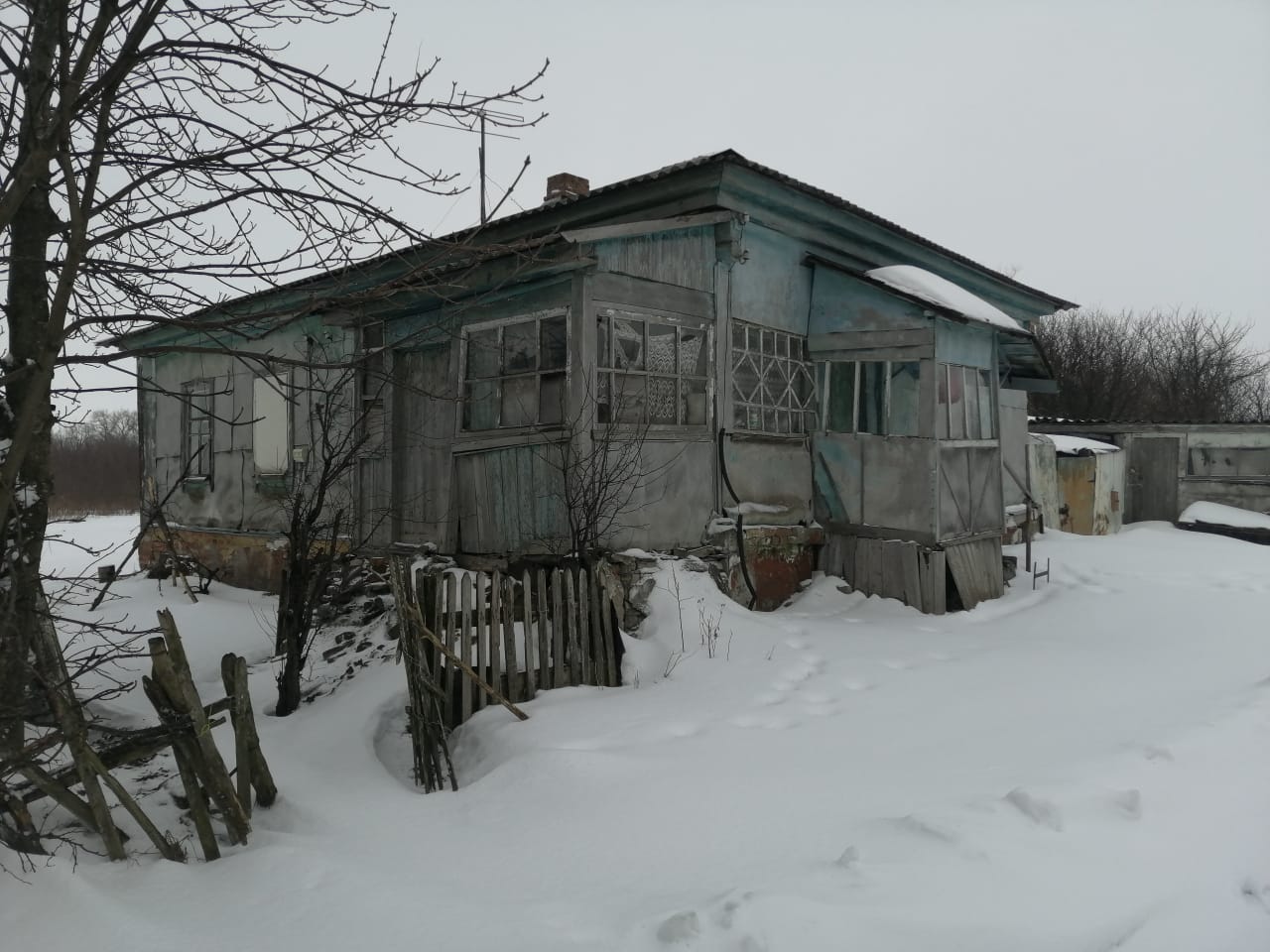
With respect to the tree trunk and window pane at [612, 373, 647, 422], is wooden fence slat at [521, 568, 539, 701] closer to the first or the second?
window pane at [612, 373, 647, 422]

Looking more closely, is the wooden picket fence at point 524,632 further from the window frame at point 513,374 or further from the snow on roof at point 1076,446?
the snow on roof at point 1076,446

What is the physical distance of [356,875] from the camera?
3178 millimetres

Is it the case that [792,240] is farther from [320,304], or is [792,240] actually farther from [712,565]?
[320,304]

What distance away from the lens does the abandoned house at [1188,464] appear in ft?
57.4

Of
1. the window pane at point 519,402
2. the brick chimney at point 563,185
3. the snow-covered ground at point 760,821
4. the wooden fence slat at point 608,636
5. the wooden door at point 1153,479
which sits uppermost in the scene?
the brick chimney at point 563,185

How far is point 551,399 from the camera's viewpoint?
24.1ft

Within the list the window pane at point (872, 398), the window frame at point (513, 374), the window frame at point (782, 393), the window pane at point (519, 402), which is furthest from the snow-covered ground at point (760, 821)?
the window pane at point (872, 398)

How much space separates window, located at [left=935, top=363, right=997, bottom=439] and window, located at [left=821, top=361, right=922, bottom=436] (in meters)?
0.28

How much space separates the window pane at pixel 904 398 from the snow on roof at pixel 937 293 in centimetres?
70

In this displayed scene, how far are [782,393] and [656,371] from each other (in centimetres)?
189

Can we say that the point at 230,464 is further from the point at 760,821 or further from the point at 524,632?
the point at 760,821

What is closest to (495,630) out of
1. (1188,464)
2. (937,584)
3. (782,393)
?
(782,393)

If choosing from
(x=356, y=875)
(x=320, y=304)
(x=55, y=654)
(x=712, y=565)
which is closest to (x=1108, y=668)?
(x=712, y=565)

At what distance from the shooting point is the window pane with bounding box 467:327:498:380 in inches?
308
